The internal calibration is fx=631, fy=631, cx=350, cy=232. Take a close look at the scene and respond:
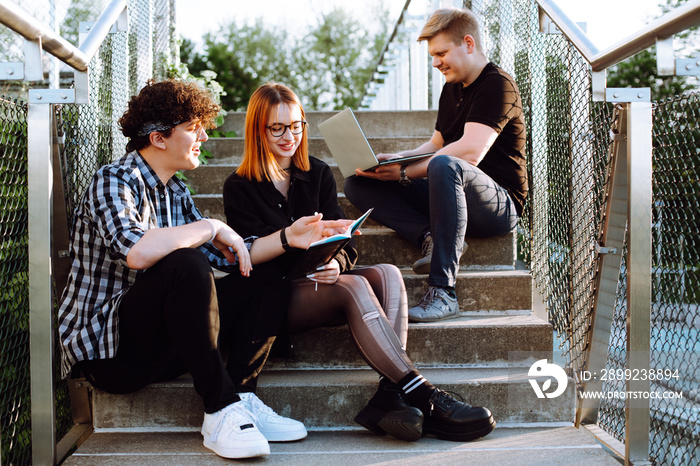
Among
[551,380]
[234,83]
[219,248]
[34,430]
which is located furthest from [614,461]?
[234,83]

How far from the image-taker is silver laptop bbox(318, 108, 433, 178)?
2.66 meters

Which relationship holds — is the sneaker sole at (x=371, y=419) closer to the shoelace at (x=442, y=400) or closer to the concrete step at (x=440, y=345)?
the shoelace at (x=442, y=400)

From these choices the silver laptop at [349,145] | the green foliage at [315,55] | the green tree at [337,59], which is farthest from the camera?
the green tree at [337,59]

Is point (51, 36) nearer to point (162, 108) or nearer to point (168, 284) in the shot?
point (162, 108)

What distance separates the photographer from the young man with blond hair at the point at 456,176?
2.56 m

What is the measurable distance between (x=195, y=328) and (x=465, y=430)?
3.03 feet

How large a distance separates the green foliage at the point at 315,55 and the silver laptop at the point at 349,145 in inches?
784

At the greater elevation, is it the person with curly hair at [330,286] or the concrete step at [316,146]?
the concrete step at [316,146]

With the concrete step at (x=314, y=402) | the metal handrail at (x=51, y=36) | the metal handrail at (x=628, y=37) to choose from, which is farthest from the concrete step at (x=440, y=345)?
the metal handrail at (x=51, y=36)

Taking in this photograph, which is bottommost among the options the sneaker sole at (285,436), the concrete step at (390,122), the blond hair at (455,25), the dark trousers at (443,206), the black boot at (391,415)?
the sneaker sole at (285,436)

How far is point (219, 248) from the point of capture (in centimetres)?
220

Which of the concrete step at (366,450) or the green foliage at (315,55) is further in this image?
the green foliage at (315,55)

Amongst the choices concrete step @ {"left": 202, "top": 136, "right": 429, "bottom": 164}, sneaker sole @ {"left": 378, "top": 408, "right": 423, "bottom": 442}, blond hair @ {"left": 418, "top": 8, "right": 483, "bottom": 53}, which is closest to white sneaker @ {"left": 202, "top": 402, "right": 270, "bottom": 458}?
sneaker sole @ {"left": 378, "top": 408, "right": 423, "bottom": 442}

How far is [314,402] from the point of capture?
2250 millimetres
